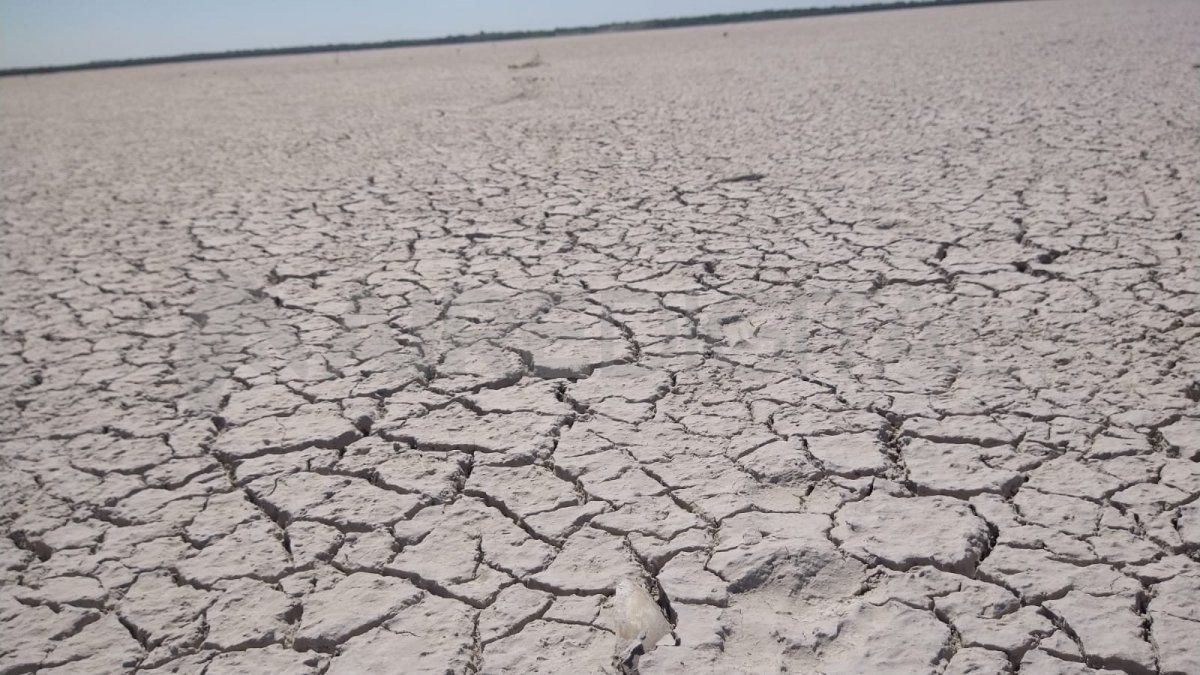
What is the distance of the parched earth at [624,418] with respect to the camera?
1525 millimetres

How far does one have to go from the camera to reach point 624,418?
2.20m

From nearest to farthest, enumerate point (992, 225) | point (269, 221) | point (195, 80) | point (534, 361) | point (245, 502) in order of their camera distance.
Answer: point (245, 502) → point (534, 361) → point (992, 225) → point (269, 221) → point (195, 80)

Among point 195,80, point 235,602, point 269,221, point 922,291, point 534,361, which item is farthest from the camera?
point 195,80

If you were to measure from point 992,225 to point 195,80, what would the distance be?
14.8 meters

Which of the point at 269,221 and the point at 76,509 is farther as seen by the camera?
the point at 269,221

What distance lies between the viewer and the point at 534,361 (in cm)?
255

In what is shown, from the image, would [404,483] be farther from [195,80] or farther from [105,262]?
[195,80]

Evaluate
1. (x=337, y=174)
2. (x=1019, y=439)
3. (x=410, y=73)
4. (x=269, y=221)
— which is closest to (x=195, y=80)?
(x=410, y=73)

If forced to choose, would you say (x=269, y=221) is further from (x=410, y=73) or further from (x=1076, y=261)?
(x=410, y=73)

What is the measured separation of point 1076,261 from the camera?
119 inches

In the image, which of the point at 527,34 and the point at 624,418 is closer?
the point at 624,418

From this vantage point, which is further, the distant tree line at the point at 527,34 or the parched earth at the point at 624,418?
the distant tree line at the point at 527,34

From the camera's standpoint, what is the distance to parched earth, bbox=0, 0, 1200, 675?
1525 millimetres

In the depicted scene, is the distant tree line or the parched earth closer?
the parched earth
